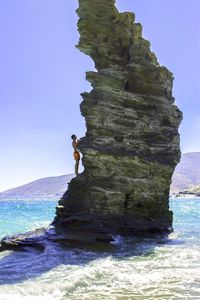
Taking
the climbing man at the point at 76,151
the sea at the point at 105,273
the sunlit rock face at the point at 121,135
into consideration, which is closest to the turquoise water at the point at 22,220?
the climbing man at the point at 76,151

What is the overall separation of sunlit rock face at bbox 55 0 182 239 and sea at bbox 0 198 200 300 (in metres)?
3.03

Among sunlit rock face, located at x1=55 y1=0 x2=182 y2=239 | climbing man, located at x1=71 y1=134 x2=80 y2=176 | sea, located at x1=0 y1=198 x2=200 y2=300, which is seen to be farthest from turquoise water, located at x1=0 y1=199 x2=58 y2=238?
sea, located at x1=0 y1=198 x2=200 y2=300

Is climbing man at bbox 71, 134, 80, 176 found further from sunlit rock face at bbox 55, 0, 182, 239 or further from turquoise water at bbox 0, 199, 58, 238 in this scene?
→ turquoise water at bbox 0, 199, 58, 238

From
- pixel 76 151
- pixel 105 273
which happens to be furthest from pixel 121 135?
pixel 105 273

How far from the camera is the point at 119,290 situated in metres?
11.2

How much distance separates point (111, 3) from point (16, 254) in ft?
46.5

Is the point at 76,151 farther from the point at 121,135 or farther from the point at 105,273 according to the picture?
the point at 105,273

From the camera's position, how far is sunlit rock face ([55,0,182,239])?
22.0m

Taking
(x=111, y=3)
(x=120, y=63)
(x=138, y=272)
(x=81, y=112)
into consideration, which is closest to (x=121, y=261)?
(x=138, y=272)

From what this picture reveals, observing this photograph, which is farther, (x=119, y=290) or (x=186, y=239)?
(x=186, y=239)

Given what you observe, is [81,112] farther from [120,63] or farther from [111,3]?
[111,3]

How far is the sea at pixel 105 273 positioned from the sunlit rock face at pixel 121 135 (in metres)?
3.03

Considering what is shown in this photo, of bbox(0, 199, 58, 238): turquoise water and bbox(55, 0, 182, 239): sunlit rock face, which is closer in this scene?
bbox(55, 0, 182, 239): sunlit rock face

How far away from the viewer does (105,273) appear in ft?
43.4
